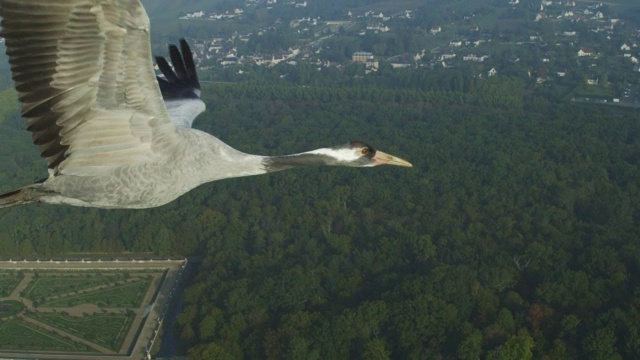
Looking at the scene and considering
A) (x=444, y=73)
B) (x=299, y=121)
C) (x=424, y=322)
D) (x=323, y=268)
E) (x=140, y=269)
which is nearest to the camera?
(x=424, y=322)

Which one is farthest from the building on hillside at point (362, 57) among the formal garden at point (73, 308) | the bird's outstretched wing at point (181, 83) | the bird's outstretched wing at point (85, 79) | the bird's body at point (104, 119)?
the bird's outstretched wing at point (85, 79)

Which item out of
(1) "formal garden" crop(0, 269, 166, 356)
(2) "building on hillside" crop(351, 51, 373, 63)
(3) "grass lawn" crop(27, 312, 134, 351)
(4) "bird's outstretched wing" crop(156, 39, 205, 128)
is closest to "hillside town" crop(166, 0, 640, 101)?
(2) "building on hillside" crop(351, 51, 373, 63)

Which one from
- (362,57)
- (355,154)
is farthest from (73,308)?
(362,57)

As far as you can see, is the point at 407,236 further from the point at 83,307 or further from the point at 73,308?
the point at 73,308

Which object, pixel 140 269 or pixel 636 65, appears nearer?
pixel 140 269

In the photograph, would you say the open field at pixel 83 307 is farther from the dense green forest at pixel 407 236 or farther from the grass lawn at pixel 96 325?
the dense green forest at pixel 407 236

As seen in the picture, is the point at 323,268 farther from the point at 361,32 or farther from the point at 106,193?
the point at 361,32

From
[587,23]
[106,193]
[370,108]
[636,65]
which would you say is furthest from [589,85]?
[106,193]
